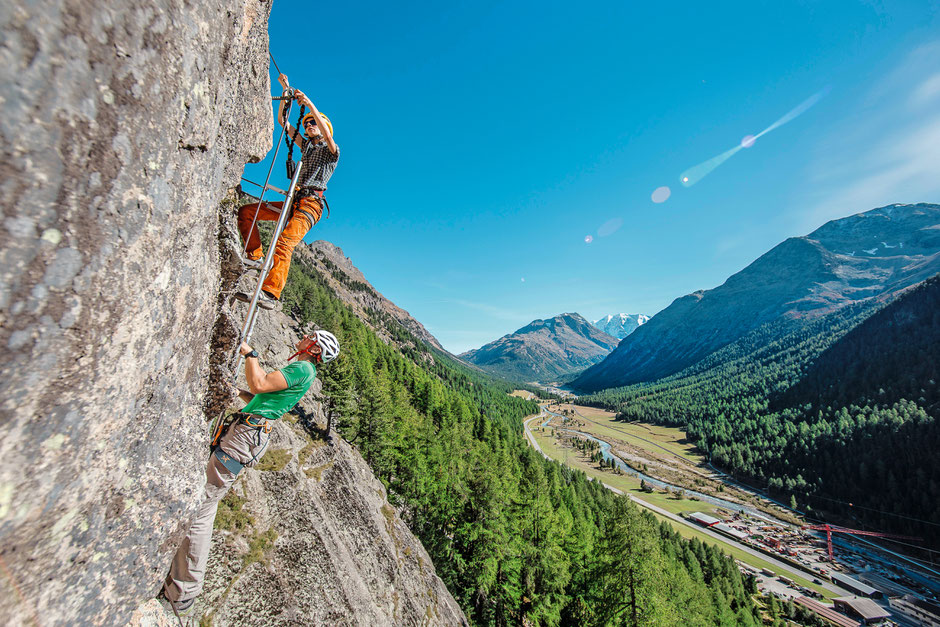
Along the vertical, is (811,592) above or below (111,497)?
below

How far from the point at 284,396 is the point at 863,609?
92140mm

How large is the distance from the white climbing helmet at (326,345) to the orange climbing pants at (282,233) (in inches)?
36.6

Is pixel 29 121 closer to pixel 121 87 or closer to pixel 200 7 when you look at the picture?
pixel 121 87

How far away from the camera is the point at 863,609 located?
52.3 meters

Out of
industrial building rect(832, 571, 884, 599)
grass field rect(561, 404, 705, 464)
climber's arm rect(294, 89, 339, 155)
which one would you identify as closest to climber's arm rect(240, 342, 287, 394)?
climber's arm rect(294, 89, 339, 155)

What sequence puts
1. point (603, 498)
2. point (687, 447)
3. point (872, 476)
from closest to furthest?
point (603, 498) < point (872, 476) < point (687, 447)

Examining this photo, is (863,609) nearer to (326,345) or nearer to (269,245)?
(326,345)

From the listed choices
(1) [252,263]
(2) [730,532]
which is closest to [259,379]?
(1) [252,263]

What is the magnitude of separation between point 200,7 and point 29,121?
2.54 m

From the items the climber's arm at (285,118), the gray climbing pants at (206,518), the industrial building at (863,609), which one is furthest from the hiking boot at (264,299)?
the industrial building at (863,609)

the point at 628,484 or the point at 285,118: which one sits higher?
the point at 285,118

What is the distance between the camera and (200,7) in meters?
3.49

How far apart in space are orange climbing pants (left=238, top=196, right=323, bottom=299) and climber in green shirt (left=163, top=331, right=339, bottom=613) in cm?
120

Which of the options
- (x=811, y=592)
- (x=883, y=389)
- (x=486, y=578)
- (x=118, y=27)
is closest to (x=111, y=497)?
(x=118, y=27)
